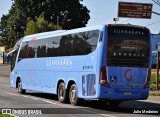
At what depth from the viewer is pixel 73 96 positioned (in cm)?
1853

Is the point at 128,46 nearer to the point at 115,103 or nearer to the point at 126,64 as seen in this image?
the point at 126,64

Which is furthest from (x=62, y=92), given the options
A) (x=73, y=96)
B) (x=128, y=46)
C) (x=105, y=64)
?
(x=128, y=46)

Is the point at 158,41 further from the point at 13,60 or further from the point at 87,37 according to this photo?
the point at 87,37

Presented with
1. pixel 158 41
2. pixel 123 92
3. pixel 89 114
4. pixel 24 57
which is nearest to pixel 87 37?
pixel 123 92

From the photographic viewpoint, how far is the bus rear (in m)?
16.5

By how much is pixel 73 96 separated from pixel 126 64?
299 centimetres

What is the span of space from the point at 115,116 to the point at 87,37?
4356mm

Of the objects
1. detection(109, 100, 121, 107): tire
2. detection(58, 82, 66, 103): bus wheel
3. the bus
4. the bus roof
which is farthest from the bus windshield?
detection(58, 82, 66, 103): bus wheel

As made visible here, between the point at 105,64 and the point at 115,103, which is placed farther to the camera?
the point at 115,103

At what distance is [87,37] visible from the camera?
58.4 feet

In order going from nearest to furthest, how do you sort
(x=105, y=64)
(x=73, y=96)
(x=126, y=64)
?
1. (x=105, y=64)
2. (x=126, y=64)
3. (x=73, y=96)

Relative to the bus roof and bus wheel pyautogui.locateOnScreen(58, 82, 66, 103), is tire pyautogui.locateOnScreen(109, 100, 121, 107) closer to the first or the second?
bus wheel pyautogui.locateOnScreen(58, 82, 66, 103)

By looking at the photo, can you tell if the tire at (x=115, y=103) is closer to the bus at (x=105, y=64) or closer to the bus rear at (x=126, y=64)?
the bus at (x=105, y=64)

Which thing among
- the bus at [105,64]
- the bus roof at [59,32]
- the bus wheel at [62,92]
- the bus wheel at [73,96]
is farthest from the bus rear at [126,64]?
the bus wheel at [62,92]
